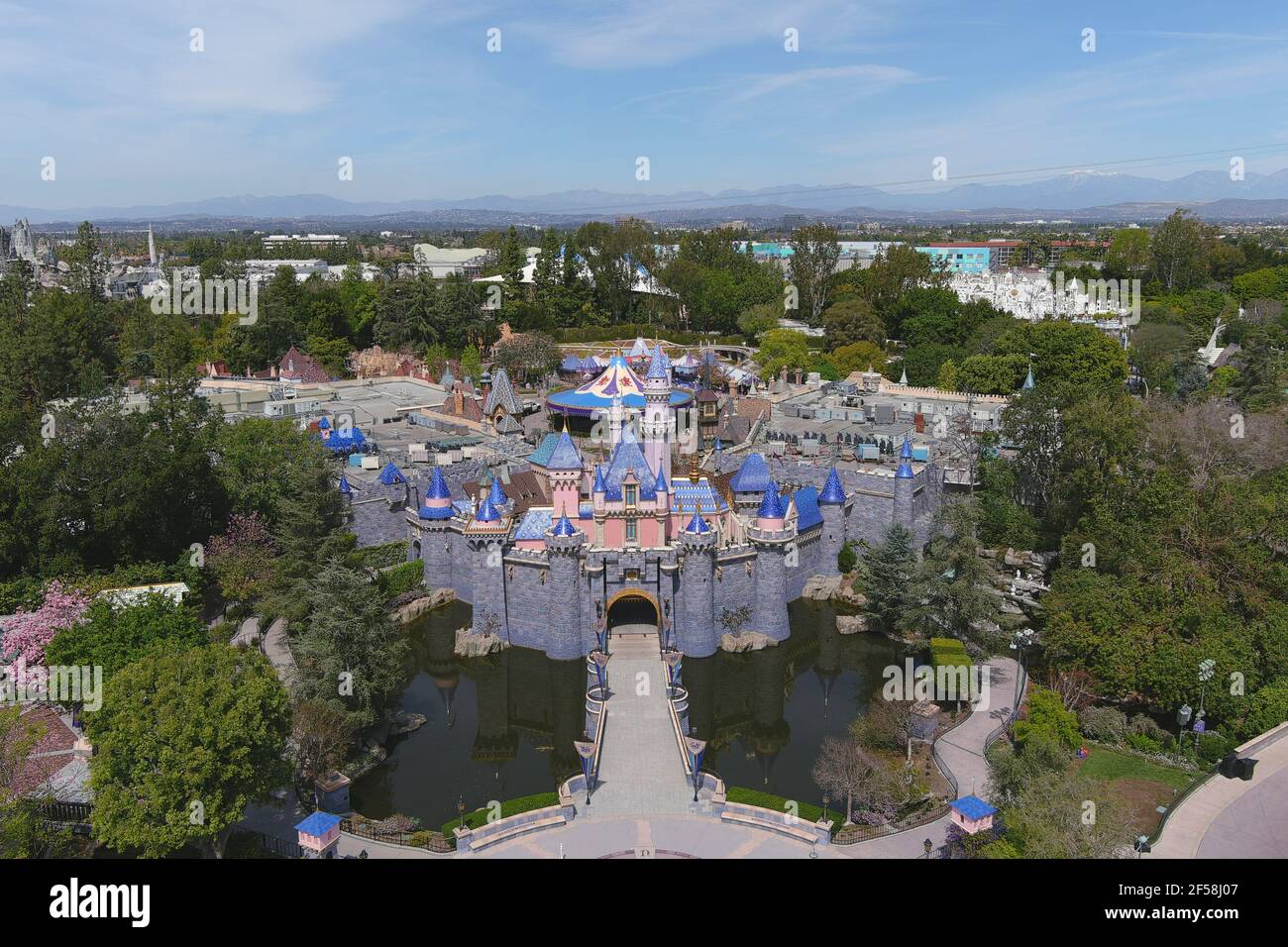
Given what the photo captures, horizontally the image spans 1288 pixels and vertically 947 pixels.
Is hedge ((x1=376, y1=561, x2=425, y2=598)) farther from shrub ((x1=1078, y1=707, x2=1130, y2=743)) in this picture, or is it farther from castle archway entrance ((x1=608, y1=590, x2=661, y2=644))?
shrub ((x1=1078, y1=707, x2=1130, y2=743))

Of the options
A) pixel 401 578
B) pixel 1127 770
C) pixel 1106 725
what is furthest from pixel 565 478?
pixel 1127 770

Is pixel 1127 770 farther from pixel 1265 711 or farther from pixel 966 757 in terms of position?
pixel 1265 711

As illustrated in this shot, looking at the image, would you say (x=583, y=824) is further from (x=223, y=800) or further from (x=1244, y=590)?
(x=1244, y=590)

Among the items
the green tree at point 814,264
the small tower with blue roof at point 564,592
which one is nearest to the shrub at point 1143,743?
the small tower with blue roof at point 564,592

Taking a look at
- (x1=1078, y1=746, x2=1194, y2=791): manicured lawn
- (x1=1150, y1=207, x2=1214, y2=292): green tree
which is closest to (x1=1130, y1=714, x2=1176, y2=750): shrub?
(x1=1078, y1=746, x2=1194, y2=791): manicured lawn

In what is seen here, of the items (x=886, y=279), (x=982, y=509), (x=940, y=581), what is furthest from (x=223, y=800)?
Result: (x=886, y=279)

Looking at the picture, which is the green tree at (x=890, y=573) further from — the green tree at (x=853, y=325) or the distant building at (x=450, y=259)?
the distant building at (x=450, y=259)

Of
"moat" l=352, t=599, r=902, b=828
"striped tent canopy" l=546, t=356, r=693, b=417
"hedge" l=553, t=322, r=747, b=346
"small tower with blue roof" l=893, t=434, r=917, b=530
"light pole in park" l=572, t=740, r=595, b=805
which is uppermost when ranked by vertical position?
"hedge" l=553, t=322, r=747, b=346
